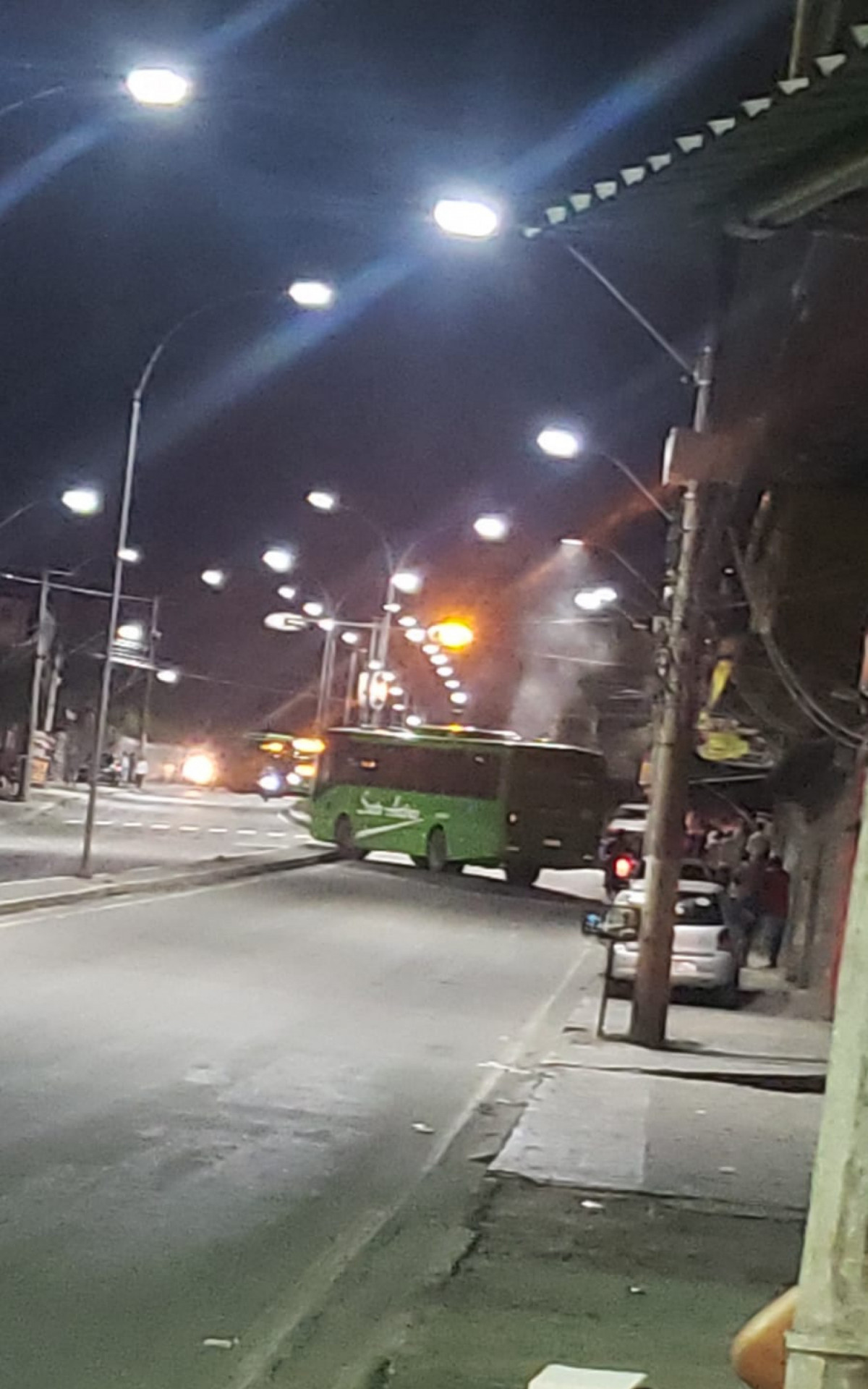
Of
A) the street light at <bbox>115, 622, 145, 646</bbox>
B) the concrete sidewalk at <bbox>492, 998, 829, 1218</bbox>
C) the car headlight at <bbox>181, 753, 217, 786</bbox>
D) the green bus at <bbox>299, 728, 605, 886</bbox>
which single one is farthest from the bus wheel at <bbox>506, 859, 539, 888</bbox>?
the car headlight at <bbox>181, 753, 217, 786</bbox>

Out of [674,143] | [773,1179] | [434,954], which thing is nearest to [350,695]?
[434,954]

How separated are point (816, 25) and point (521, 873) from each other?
112 ft

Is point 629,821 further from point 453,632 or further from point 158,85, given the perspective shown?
point 158,85

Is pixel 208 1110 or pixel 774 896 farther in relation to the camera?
pixel 774 896

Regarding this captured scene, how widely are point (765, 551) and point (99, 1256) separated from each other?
1259 centimetres

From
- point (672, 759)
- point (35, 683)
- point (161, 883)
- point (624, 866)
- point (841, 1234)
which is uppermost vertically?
point (35, 683)

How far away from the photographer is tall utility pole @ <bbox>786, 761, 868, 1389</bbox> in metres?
3.54

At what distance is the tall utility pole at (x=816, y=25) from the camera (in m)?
12.2

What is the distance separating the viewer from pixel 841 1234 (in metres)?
3.58

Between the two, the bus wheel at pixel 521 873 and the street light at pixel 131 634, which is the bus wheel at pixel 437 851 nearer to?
the bus wheel at pixel 521 873

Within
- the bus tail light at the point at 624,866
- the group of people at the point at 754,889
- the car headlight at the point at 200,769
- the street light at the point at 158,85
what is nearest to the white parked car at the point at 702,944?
the group of people at the point at 754,889

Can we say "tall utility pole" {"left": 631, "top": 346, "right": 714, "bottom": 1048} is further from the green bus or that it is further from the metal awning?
the green bus

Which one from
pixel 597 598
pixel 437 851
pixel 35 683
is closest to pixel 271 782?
pixel 35 683

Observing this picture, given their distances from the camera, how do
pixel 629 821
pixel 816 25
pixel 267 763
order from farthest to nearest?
1. pixel 267 763
2. pixel 629 821
3. pixel 816 25
